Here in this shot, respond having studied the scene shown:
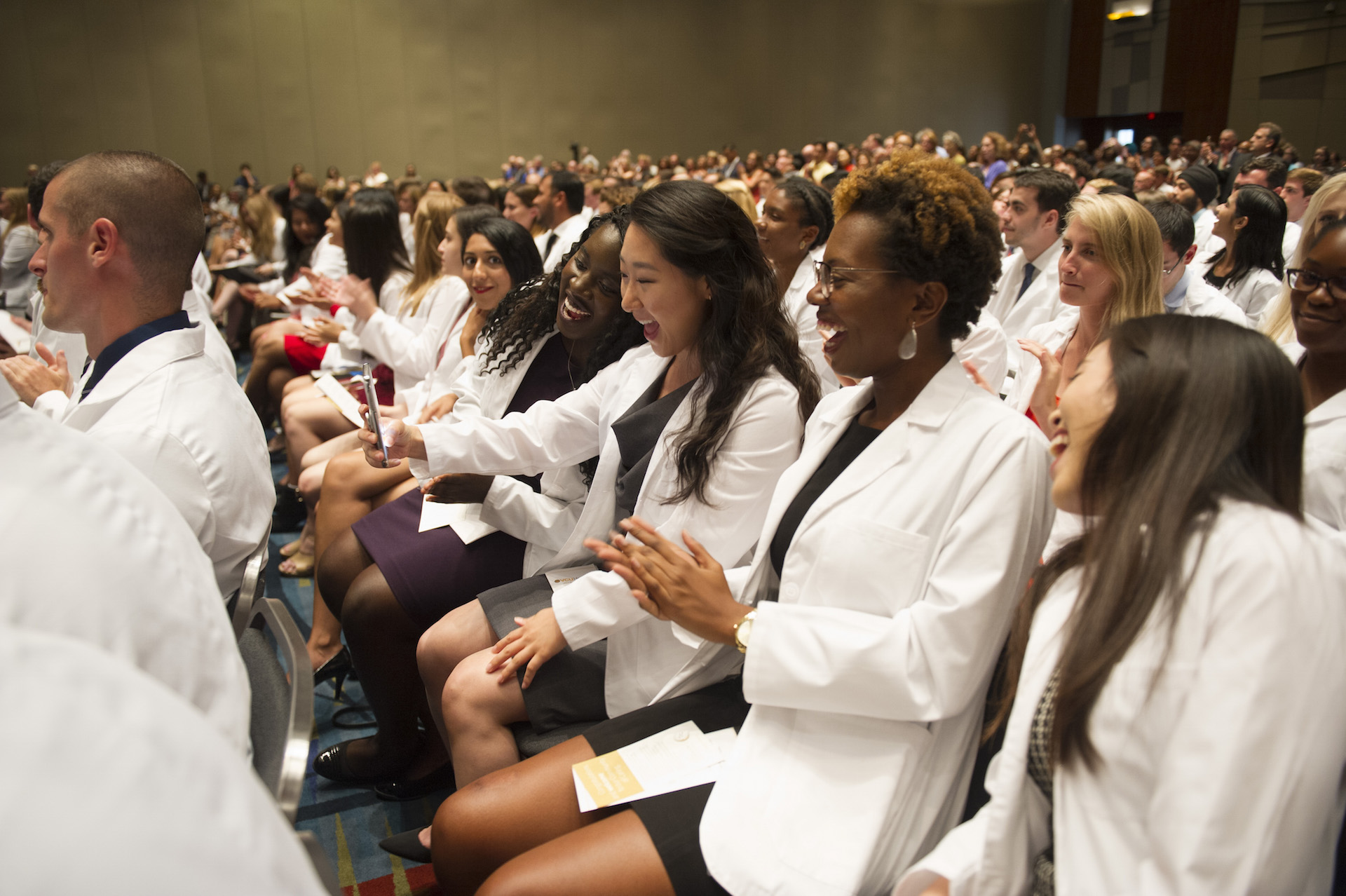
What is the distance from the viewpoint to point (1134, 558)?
1.04 metres

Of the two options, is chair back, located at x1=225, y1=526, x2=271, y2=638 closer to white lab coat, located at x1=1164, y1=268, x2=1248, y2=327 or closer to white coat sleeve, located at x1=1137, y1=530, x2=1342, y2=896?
white coat sleeve, located at x1=1137, y1=530, x2=1342, y2=896

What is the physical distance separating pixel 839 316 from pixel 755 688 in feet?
2.19

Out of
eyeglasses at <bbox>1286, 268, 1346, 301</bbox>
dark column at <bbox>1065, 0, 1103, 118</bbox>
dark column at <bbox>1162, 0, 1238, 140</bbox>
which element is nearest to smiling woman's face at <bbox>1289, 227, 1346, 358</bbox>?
eyeglasses at <bbox>1286, 268, 1346, 301</bbox>

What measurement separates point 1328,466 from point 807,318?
2464 mm

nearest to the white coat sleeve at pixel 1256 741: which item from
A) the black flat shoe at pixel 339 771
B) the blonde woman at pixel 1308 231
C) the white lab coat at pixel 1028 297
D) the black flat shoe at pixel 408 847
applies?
the blonde woman at pixel 1308 231

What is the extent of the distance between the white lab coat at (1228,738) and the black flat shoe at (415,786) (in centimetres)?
181

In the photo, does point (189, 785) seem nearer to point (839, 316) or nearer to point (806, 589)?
point (806, 589)

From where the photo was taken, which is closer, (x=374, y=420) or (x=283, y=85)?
(x=374, y=420)

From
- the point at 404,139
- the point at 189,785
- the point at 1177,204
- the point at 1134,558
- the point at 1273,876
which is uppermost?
the point at 404,139

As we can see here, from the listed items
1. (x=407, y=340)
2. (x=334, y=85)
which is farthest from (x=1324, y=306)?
(x=334, y=85)

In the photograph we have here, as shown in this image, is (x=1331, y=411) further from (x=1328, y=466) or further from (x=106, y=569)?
(x=106, y=569)

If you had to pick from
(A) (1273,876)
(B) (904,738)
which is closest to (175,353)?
(B) (904,738)

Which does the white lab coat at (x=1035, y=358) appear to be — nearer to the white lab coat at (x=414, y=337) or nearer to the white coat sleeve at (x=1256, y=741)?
the white coat sleeve at (x=1256, y=741)

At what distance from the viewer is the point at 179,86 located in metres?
15.8
